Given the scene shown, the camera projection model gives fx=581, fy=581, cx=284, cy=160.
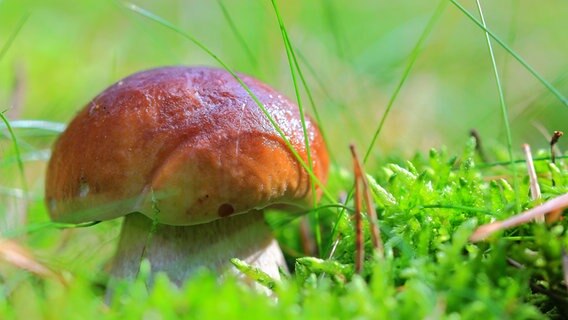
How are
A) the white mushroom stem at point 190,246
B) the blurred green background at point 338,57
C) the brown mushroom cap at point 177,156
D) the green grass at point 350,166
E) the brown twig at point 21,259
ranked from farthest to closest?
the blurred green background at point 338,57 → the white mushroom stem at point 190,246 → the brown mushroom cap at point 177,156 → the brown twig at point 21,259 → the green grass at point 350,166

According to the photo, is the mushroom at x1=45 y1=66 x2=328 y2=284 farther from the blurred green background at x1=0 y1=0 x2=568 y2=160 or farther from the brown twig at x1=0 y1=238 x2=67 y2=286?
the blurred green background at x1=0 y1=0 x2=568 y2=160

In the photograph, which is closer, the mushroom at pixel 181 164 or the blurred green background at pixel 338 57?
the mushroom at pixel 181 164

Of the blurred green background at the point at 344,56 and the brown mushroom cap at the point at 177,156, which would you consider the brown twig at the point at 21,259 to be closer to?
the brown mushroom cap at the point at 177,156

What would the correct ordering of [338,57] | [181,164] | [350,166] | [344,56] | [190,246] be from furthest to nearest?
[338,57] < [344,56] < [350,166] < [190,246] < [181,164]

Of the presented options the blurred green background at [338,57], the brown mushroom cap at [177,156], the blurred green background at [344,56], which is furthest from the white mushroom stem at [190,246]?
the blurred green background at [344,56]

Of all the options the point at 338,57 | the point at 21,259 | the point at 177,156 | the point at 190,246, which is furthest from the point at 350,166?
the point at 21,259

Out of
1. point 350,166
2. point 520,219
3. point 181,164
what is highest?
point 520,219

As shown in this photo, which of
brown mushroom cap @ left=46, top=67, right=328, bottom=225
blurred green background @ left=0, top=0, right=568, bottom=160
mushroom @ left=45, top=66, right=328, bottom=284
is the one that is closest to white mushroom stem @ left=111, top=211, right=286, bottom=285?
mushroom @ left=45, top=66, right=328, bottom=284

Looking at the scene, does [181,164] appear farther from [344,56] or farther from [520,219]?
[344,56]
